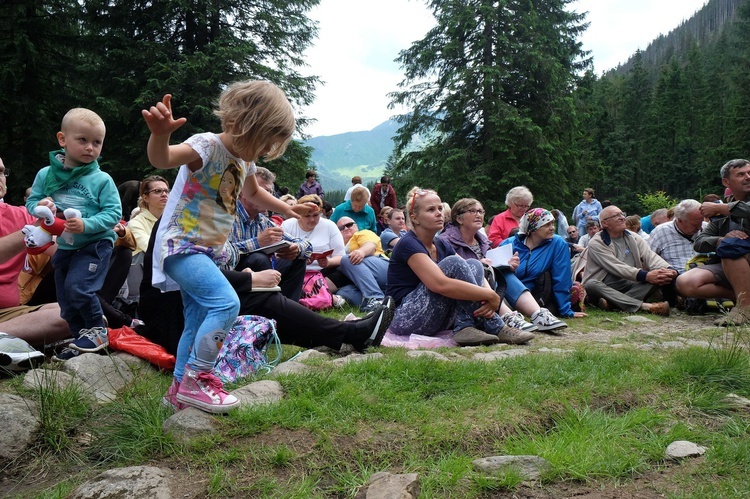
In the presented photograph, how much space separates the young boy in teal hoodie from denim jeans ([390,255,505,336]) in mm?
2531

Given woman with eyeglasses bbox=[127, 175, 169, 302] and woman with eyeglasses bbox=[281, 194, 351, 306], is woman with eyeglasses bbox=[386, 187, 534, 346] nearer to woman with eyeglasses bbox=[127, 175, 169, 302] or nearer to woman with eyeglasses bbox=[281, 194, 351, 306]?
woman with eyeglasses bbox=[281, 194, 351, 306]

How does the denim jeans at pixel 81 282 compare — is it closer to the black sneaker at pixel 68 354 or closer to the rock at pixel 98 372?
the black sneaker at pixel 68 354

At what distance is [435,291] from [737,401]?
245cm

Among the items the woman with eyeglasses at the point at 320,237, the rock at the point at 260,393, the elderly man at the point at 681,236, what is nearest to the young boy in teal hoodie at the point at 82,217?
the rock at the point at 260,393

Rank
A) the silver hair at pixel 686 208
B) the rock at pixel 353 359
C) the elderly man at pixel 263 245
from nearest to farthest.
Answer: the rock at pixel 353 359, the elderly man at pixel 263 245, the silver hair at pixel 686 208

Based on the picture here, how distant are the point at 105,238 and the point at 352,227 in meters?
5.16

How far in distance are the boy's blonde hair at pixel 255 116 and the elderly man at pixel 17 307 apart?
1969mm

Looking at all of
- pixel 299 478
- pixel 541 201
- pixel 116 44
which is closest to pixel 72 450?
pixel 299 478

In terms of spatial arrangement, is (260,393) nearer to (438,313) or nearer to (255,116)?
(255,116)

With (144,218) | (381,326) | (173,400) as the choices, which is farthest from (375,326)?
(144,218)

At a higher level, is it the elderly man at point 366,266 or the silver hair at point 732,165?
the silver hair at point 732,165

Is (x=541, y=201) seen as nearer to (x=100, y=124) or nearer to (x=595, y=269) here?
(x=595, y=269)

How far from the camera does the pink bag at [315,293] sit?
274 inches

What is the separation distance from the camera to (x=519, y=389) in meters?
3.18
